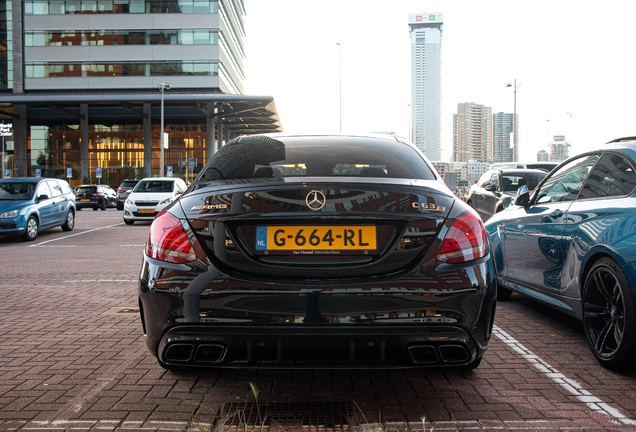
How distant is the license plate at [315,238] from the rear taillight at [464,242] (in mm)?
355

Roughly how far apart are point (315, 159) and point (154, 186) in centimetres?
1759

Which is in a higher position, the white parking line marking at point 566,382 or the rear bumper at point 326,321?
the rear bumper at point 326,321

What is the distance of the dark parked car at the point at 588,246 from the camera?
11.0 ft

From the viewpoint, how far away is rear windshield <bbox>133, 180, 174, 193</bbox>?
1928 centimetres

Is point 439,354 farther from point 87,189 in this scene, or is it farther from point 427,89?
point 427,89

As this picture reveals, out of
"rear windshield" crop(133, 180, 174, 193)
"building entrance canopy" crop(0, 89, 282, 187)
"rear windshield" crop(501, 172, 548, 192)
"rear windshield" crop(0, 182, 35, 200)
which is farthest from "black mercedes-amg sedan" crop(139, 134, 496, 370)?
"building entrance canopy" crop(0, 89, 282, 187)

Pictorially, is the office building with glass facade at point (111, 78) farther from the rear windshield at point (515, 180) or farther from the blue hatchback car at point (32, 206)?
the rear windshield at point (515, 180)

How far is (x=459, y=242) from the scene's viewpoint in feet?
8.62

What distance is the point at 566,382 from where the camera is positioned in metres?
3.26

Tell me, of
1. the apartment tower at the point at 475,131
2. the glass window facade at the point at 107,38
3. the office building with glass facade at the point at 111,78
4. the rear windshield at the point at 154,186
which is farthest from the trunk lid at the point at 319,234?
the apartment tower at the point at 475,131

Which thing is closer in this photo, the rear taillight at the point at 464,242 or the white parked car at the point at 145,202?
the rear taillight at the point at 464,242

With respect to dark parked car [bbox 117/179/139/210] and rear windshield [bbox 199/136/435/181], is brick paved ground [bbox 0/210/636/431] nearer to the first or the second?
rear windshield [bbox 199/136/435/181]

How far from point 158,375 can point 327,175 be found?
5.53ft

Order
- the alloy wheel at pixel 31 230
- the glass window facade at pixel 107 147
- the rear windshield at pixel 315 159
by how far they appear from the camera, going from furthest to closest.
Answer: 1. the glass window facade at pixel 107 147
2. the alloy wheel at pixel 31 230
3. the rear windshield at pixel 315 159
